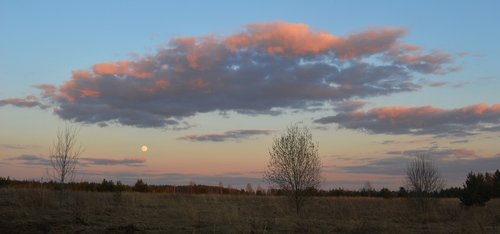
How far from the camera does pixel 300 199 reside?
31.0 metres

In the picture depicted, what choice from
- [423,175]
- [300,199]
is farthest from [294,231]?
[423,175]

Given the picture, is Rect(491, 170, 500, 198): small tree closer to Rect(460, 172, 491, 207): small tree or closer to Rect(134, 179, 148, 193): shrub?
Rect(460, 172, 491, 207): small tree

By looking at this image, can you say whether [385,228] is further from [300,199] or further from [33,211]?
[33,211]

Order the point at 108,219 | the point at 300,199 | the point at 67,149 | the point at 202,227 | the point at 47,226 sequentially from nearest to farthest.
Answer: the point at 47,226 → the point at 202,227 → the point at 108,219 → the point at 67,149 → the point at 300,199

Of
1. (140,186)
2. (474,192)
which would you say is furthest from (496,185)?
(140,186)

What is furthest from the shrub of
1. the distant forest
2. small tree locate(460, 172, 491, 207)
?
small tree locate(460, 172, 491, 207)

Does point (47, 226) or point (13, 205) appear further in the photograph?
point (13, 205)

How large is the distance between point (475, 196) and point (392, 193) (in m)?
41.5

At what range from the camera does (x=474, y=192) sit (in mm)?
41438

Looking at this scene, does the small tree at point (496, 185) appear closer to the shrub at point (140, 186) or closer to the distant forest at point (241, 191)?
the distant forest at point (241, 191)

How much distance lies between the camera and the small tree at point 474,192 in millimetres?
41438

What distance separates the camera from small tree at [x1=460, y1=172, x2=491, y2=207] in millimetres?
41438

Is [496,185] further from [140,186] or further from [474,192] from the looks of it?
Answer: [140,186]

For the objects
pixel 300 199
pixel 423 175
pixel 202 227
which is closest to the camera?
pixel 202 227
